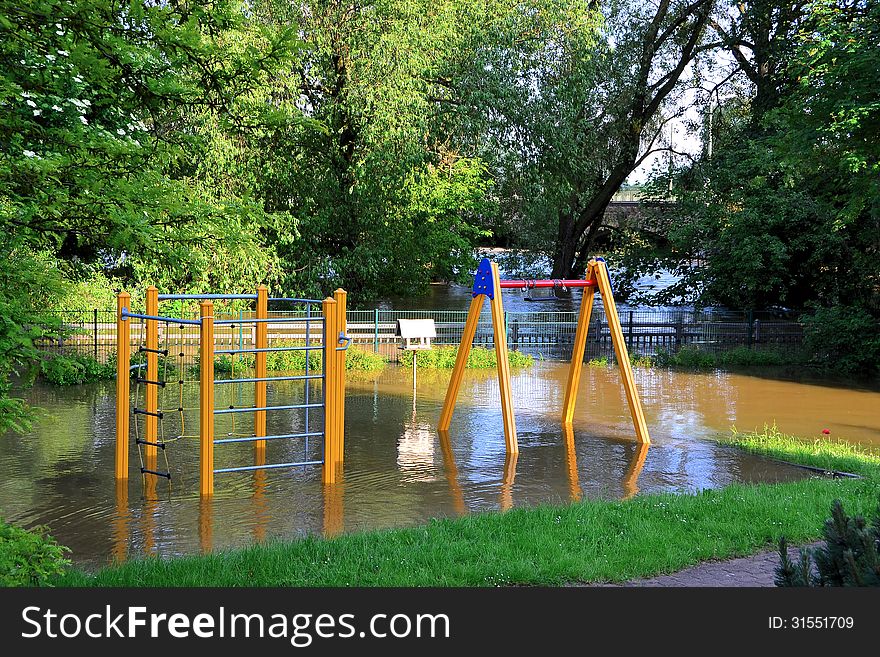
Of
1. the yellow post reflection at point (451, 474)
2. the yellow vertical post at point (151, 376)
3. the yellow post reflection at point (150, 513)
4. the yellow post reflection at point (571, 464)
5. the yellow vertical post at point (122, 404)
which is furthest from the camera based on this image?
the yellow vertical post at point (151, 376)

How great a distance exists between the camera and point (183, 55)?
7.18 metres

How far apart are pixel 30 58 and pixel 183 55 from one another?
118cm

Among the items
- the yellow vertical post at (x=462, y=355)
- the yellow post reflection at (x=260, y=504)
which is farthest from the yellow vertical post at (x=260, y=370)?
the yellow vertical post at (x=462, y=355)

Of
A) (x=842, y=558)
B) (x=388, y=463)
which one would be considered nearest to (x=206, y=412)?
(x=388, y=463)

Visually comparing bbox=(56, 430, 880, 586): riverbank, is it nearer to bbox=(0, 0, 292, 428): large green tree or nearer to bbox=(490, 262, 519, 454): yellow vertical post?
bbox=(0, 0, 292, 428): large green tree

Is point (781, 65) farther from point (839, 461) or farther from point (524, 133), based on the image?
point (839, 461)

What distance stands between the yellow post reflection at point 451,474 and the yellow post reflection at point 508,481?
44 centimetres

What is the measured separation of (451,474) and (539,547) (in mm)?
3807

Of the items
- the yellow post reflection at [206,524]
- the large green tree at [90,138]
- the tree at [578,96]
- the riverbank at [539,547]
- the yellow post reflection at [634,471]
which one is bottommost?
the yellow post reflection at [206,524]

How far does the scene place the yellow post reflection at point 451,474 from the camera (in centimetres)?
945

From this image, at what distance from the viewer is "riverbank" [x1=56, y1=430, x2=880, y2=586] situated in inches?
262

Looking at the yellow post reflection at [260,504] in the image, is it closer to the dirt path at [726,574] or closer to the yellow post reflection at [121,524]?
the yellow post reflection at [121,524]

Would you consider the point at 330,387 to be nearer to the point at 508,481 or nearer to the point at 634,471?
the point at 508,481

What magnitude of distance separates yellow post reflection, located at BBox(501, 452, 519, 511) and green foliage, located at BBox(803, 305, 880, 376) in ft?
46.2
